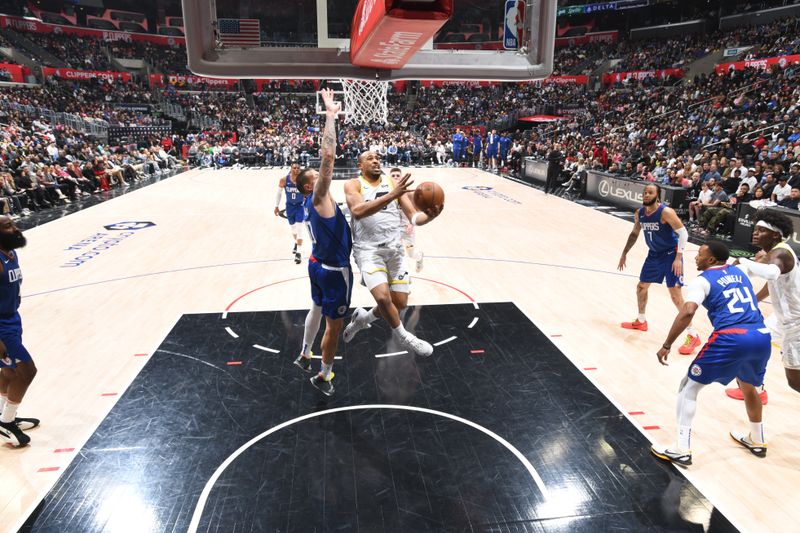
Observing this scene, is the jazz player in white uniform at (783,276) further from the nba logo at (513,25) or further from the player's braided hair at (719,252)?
the nba logo at (513,25)

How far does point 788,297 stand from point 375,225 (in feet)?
11.0

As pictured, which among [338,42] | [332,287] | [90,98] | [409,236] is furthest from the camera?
[90,98]

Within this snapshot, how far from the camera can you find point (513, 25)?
22.0 feet

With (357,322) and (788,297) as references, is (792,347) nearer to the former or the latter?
(788,297)

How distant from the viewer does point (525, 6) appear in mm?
6621

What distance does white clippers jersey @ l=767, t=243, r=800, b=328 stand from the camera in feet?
13.6

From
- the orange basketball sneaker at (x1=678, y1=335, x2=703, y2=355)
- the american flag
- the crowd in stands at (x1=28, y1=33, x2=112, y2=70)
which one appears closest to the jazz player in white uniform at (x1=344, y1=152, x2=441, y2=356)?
the american flag

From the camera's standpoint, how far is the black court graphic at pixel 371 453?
3361 mm

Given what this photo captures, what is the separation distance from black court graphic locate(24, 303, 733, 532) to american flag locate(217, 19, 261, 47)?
3660 millimetres

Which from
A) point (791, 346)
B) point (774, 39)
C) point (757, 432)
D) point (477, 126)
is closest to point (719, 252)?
point (791, 346)

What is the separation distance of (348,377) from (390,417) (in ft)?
2.65

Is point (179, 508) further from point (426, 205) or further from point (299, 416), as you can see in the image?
point (426, 205)

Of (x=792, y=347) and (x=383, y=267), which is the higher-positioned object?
(x=383, y=267)

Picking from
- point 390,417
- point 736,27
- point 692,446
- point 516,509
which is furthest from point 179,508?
point 736,27
